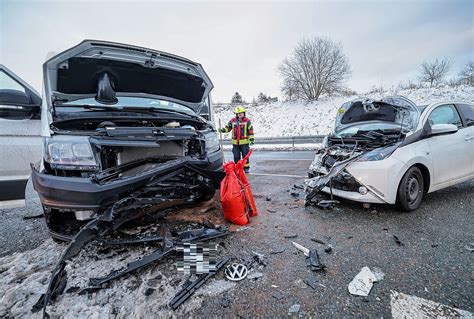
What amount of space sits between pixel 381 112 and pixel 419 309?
3.23 metres

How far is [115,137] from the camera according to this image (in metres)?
2.02

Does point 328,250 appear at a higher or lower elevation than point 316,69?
lower

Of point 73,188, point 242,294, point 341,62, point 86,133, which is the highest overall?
point 341,62

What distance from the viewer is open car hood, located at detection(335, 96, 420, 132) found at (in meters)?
3.23

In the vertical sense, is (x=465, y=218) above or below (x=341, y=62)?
below

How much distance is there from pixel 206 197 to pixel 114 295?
5.09 ft

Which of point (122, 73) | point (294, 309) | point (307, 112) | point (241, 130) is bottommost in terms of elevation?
point (294, 309)

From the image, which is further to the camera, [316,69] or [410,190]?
[316,69]

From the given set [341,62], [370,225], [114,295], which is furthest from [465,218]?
[341,62]

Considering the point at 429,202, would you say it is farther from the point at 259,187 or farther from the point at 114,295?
the point at 114,295

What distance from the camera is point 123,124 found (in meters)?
2.46

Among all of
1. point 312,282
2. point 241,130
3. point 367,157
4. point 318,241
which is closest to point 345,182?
point 367,157

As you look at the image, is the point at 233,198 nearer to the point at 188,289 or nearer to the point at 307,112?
the point at 188,289

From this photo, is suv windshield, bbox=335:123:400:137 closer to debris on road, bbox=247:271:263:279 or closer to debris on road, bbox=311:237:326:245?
debris on road, bbox=311:237:326:245
